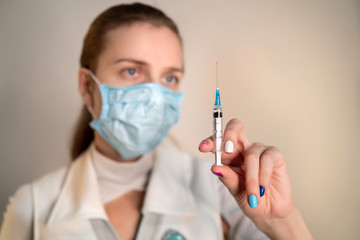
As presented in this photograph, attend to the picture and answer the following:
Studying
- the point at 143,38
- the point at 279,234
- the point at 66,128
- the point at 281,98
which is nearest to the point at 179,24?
the point at 143,38

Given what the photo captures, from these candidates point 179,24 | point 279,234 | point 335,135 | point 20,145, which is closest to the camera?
point 279,234

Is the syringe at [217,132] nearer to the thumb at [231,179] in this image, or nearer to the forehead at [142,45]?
the thumb at [231,179]

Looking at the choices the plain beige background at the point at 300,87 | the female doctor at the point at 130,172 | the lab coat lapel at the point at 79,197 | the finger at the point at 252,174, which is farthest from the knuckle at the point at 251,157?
the lab coat lapel at the point at 79,197

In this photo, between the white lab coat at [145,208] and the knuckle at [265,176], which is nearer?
the knuckle at [265,176]

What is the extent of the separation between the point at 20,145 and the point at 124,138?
1.58 feet

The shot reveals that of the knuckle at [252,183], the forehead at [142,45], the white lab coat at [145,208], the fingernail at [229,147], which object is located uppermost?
the forehead at [142,45]

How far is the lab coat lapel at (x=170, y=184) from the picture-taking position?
861 millimetres

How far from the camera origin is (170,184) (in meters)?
0.93

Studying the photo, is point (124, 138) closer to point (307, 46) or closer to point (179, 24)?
point (179, 24)

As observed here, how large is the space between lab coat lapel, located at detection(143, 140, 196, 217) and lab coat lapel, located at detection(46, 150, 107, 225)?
0.14 metres

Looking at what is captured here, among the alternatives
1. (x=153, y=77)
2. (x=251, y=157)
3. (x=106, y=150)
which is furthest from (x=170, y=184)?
(x=251, y=157)

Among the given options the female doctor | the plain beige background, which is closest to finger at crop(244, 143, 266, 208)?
the plain beige background

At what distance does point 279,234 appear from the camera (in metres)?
0.58

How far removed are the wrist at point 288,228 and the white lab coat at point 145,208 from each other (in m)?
0.25
